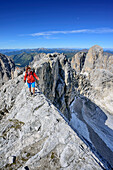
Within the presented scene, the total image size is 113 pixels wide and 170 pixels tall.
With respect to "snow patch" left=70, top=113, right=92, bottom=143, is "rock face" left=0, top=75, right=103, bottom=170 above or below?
above

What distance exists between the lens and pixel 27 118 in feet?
30.0

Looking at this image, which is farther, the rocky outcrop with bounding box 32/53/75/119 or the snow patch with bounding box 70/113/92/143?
the snow patch with bounding box 70/113/92/143

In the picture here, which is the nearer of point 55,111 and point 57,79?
point 55,111

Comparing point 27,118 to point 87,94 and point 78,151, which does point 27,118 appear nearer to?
point 78,151

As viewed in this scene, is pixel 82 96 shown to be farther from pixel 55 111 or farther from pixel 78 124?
pixel 55 111

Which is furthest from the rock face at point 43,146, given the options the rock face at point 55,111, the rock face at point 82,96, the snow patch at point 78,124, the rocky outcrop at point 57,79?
the snow patch at point 78,124

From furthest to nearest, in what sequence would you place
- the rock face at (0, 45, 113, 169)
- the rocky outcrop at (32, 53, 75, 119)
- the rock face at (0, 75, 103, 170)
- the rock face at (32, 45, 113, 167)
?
the rock face at (32, 45, 113, 167), the rocky outcrop at (32, 53, 75, 119), the rock face at (0, 45, 113, 169), the rock face at (0, 75, 103, 170)

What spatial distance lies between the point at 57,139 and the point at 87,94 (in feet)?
193

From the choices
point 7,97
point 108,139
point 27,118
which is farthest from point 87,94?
point 27,118

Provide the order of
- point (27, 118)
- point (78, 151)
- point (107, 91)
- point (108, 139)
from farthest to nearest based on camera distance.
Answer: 1. point (107, 91)
2. point (108, 139)
3. point (27, 118)
4. point (78, 151)

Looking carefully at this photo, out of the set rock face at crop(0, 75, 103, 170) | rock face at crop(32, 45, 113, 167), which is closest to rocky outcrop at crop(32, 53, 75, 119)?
rock face at crop(32, 45, 113, 167)

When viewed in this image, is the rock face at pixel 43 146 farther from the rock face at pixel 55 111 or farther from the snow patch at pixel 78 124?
the snow patch at pixel 78 124

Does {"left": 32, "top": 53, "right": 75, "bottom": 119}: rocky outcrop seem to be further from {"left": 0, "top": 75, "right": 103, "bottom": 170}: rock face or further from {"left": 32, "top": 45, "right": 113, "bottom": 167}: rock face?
{"left": 0, "top": 75, "right": 103, "bottom": 170}: rock face

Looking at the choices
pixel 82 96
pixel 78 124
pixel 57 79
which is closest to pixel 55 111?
pixel 57 79
